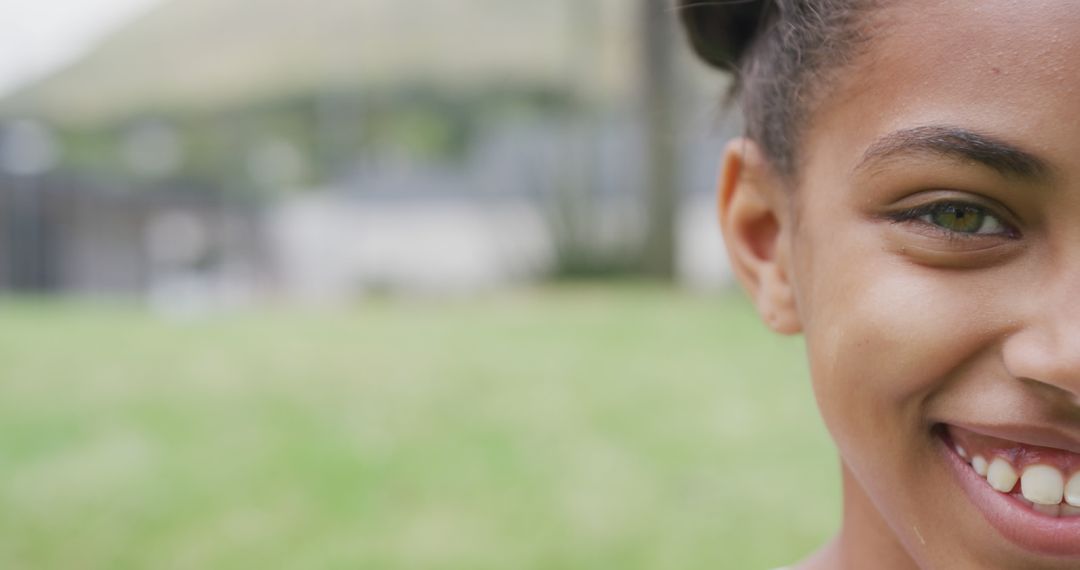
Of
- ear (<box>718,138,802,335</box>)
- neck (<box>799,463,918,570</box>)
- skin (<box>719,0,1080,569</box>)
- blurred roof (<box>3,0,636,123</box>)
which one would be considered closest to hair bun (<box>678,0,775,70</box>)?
ear (<box>718,138,802,335</box>)

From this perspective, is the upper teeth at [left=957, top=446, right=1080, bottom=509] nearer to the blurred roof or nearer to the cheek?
the cheek

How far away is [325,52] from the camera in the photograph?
557 inches

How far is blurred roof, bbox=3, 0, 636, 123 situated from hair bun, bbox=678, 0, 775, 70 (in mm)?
9755

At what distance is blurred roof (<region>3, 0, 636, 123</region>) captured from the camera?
1231 centimetres

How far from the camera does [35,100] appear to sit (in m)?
15.4

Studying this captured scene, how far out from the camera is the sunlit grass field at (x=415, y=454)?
3.08 m

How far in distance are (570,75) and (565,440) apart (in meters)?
9.08

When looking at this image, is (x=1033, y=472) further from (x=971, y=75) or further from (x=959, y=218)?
(x=971, y=75)

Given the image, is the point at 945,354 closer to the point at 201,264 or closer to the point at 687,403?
the point at 687,403

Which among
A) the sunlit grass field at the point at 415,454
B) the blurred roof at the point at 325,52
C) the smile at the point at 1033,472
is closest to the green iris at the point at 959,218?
the smile at the point at 1033,472

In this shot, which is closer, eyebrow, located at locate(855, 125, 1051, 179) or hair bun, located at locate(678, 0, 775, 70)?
eyebrow, located at locate(855, 125, 1051, 179)

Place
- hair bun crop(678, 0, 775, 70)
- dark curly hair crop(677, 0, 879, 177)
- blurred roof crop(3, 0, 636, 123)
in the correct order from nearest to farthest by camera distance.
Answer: dark curly hair crop(677, 0, 879, 177) → hair bun crop(678, 0, 775, 70) → blurred roof crop(3, 0, 636, 123)

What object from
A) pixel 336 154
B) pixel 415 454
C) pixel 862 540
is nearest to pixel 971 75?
pixel 862 540

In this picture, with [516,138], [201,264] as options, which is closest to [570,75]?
[516,138]
